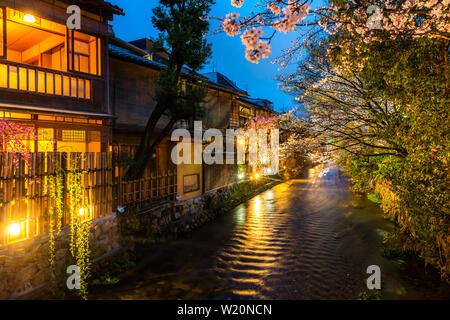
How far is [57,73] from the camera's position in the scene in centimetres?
884

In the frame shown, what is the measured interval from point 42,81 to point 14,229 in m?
5.67

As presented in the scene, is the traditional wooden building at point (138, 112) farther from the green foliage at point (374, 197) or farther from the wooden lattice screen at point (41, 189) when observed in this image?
the green foliage at point (374, 197)

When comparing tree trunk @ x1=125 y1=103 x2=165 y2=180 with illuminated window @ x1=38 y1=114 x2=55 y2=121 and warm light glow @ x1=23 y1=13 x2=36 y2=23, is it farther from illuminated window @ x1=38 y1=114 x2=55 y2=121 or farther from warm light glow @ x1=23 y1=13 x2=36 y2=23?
warm light glow @ x1=23 y1=13 x2=36 y2=23

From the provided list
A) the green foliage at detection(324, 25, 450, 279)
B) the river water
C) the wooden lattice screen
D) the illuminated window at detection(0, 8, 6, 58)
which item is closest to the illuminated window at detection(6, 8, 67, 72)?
the illuminated window at detection(0, 8, 6, 58)

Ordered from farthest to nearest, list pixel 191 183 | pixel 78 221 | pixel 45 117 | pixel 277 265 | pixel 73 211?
pixel 191 183 < pixel 45 117 < pixel 277 265 < pixel 78 221 < pixel 73 211

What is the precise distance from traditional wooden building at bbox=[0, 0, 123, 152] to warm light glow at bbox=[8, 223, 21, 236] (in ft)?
10.7

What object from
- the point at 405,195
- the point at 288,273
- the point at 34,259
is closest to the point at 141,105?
the point at 34,259

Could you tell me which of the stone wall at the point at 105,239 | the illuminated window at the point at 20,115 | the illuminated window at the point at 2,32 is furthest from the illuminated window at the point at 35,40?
the stone wall at the point at 105,239

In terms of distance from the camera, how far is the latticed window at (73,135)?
32.4ft

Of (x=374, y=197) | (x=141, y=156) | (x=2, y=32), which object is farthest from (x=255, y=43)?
(x=374, y=197)

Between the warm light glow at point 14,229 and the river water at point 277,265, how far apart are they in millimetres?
2347

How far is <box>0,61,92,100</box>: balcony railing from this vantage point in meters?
7.93

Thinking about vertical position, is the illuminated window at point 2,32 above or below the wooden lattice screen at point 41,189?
above

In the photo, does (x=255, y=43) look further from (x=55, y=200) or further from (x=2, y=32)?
(x=2, y=32)
